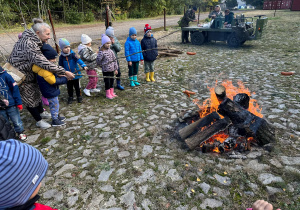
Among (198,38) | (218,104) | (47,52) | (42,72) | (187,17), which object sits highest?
(187,17)

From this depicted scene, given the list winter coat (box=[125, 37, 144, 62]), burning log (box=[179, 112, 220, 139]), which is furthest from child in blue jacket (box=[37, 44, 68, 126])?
burning log (box=[179, 112, 220, 139])

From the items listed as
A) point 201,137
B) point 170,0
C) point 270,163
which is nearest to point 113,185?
point 201,137

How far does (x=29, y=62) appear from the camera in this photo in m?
4.03

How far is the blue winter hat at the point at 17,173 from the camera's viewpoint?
1290 mm

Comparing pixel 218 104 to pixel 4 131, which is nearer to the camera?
pixel 4 131

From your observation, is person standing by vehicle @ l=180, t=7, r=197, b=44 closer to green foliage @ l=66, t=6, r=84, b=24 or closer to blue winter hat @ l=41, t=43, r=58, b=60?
blue winter hat @ l=41, t=43, r=58, b=60

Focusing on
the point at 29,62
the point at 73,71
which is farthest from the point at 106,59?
the point at 29,62

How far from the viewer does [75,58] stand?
17.6 feet

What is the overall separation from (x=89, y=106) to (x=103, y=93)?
929mm

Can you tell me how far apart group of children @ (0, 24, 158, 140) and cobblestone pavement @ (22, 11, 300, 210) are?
41 cm

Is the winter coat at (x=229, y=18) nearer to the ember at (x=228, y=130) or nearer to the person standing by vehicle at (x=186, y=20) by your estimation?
the person standing by vehicle at (x=186, y=20)

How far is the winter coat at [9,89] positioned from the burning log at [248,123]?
3880 millimetres

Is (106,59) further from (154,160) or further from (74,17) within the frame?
(74,17)

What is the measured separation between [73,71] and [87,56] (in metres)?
0.67
